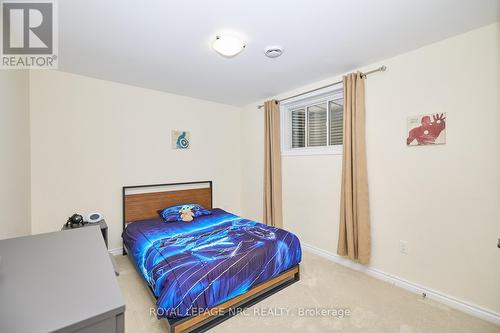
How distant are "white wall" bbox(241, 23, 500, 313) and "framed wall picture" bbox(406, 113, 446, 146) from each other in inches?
1.9

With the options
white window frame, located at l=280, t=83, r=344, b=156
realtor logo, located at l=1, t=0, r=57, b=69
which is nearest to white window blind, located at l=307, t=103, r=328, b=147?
white window frame, located at l=280, t=83, r=344, b=156

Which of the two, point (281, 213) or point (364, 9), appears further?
point (281, 213)

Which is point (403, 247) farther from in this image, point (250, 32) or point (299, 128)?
point (250, 32)

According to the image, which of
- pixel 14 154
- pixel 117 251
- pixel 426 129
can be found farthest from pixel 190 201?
pixel 426 129

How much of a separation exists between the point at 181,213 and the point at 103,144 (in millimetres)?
1429

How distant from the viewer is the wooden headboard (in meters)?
3.12

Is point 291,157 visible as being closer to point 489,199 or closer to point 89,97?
point 489,199

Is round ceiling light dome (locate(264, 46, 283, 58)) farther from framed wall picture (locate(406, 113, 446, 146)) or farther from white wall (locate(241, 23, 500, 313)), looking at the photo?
framed wall picture (locate(406, 113, 446, 146))

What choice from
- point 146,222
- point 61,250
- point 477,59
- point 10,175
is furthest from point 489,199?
point 10,175

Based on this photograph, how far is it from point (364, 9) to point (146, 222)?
3.31 m

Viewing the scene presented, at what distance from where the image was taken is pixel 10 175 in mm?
1814

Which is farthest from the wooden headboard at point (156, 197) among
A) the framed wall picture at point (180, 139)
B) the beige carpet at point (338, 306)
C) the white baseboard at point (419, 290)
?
the white baseboard at point (419, 290)

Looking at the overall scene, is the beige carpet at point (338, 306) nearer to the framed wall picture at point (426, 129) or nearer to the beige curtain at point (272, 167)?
the beige curtain at point (272, 167)

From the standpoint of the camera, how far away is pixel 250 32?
1875 millimetres
